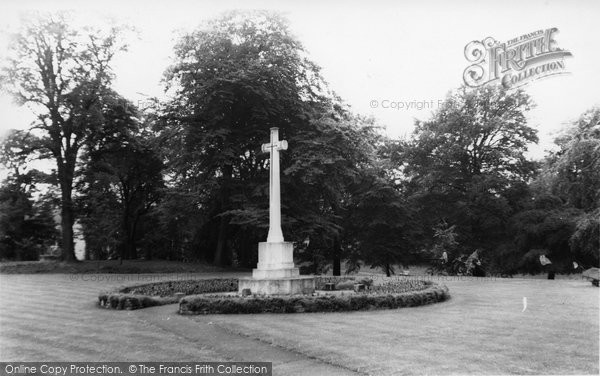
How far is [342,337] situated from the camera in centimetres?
954

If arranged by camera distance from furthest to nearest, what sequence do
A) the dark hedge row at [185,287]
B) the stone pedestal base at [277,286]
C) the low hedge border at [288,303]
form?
the dark hedge row at [185,287]
the stone pedestal base at [277,286]
the low hedge border at [288,303]

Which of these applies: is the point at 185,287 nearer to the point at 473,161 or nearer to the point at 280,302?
the point at 280,302

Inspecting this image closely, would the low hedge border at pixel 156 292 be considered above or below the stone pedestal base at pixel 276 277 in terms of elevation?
below

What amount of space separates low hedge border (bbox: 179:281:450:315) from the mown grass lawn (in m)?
0.50

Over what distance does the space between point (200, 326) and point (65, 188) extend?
2366 cm

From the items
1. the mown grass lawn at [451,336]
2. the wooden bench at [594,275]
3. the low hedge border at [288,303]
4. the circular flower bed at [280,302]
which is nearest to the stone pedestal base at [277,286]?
the circular flower bed at [280,302]

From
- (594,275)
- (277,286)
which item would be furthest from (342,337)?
(594,275)

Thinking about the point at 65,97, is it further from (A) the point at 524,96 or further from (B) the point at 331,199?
(A) the point at 524,96

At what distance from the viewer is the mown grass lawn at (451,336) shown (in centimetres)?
754

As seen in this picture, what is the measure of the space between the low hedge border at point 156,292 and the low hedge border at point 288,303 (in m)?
2.05

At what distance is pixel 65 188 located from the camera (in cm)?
3105

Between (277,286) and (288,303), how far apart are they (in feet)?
10.4

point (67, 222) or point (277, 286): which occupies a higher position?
point (67, 222)

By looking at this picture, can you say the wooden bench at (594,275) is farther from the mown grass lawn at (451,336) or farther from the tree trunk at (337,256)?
the tree trunk at (337,256)
